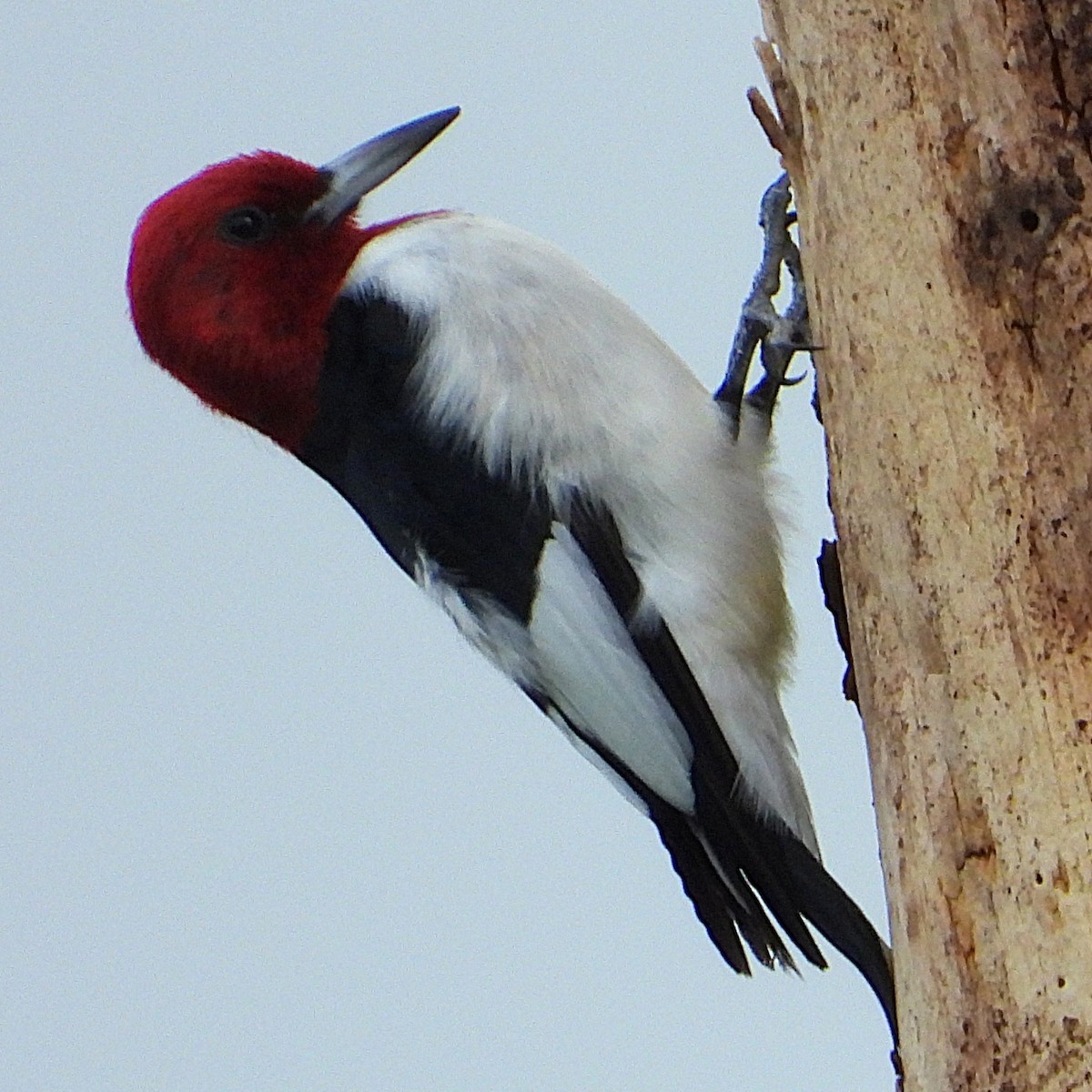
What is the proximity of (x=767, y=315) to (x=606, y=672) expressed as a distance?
546mm

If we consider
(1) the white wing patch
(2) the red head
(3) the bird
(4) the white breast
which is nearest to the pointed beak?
(2) the red head

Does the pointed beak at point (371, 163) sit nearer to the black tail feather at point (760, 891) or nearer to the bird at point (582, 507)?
the bird at point (582, 507)

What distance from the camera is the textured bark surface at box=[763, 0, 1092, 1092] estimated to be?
1462mm

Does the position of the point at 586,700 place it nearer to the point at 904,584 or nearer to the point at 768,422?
the point at 768,422

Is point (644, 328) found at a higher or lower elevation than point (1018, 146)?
higher

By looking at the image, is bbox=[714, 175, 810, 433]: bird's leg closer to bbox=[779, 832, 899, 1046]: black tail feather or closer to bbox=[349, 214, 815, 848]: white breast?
bbox=[349, 214, 815, 848]: white breast

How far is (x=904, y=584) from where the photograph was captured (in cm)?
163

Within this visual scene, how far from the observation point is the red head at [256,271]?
2.41 meters

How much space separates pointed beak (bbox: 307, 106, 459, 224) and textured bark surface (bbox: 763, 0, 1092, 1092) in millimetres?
1008

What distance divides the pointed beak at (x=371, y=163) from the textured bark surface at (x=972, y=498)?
3.31 feet

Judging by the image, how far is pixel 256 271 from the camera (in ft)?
8.15

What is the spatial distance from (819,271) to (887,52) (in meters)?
0.24

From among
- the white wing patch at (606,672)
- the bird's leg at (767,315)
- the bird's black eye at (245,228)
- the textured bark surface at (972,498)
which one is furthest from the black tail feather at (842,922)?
the bird's black eye at (245,228)

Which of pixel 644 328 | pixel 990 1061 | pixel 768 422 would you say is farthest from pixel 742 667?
pixel 990 1061
